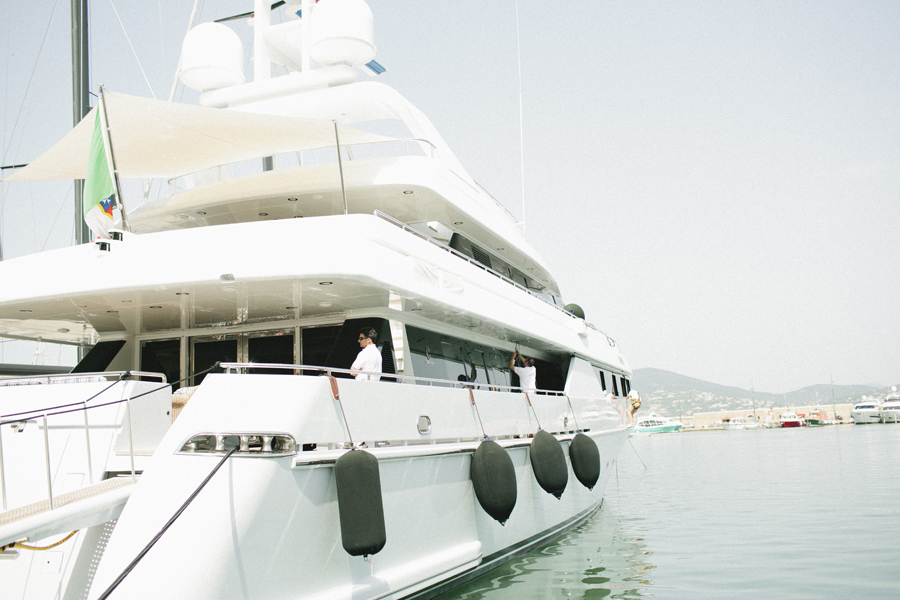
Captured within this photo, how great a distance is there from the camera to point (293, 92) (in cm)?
1174

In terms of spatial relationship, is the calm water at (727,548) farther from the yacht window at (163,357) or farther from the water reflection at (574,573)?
the yacht window at (163,357)

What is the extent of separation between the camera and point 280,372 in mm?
8617

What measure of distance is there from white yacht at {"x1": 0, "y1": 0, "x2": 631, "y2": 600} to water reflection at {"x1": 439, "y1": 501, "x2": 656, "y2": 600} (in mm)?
245

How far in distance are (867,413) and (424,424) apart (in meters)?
89.0

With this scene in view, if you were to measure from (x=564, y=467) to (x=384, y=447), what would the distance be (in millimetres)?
3580

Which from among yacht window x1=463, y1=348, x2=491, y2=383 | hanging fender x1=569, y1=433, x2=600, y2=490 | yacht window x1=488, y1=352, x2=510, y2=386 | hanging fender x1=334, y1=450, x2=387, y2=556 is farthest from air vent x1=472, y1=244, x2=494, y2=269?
hanging fender x1=334, y1=450, x2=387, y2=556

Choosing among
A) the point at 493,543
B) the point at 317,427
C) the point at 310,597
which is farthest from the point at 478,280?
the point at 310,597

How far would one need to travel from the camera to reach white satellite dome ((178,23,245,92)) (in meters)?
12.1

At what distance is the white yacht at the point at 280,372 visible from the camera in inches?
188

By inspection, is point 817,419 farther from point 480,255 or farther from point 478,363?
point 478,363

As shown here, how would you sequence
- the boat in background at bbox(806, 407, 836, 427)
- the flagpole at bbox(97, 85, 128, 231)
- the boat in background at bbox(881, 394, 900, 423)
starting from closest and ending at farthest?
the flagpole at bbox(97, 85, 128, 231), the boat in background at bbox(881, 394, 900, 423), the boat in background at bbox(806, 407, 836, 427)

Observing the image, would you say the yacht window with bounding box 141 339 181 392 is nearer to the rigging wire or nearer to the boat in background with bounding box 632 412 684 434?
the rigging wire

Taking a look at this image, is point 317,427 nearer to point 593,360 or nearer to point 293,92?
point 293,92

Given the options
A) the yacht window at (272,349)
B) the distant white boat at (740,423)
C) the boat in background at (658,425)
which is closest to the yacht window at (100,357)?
the yacht window at (272,349)
